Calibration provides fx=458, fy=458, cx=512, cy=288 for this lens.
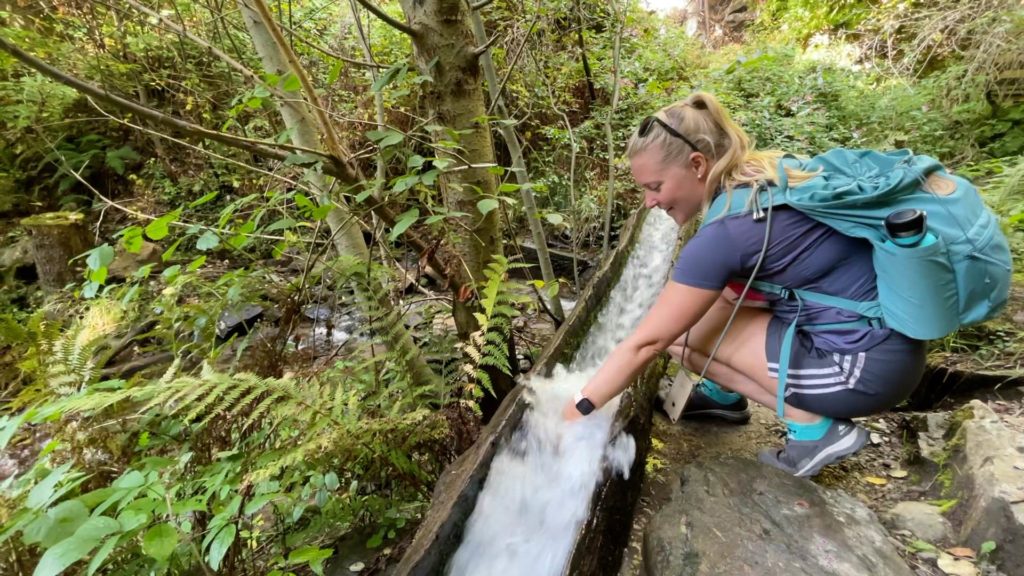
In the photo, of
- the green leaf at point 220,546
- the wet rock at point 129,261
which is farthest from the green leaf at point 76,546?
the wet rock at point 129,261

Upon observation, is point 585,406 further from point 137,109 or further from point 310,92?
point 137,109

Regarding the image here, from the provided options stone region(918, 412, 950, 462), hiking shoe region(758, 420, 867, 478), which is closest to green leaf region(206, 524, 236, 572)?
hiking shoe region(758, 420, 867, 478)

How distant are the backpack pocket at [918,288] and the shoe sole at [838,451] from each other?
55 cm

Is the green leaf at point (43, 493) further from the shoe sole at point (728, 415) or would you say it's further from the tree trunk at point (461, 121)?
the shoe sole at point (728, 415)

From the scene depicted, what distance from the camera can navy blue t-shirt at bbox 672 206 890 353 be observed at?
190 cm

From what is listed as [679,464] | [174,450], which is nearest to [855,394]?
[679,464]

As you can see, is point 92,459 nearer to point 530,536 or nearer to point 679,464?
point 530,536

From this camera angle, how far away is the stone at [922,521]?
1899 mm

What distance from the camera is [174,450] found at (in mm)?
2402

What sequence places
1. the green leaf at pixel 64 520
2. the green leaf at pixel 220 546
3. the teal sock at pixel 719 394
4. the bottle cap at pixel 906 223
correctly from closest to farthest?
the green leaf at pixel 64 520 → the green leaf at pixel 220 546 → the bottle cap at pixel 906 223 → the teal sock at pixel 719 394

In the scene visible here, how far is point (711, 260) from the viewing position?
190 cm

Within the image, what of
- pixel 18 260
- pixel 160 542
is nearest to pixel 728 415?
pixel 160 542

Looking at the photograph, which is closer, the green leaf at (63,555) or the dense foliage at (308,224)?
the green leaf at (63,555)

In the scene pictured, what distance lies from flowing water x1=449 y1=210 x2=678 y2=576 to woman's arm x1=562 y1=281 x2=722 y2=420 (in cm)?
35
